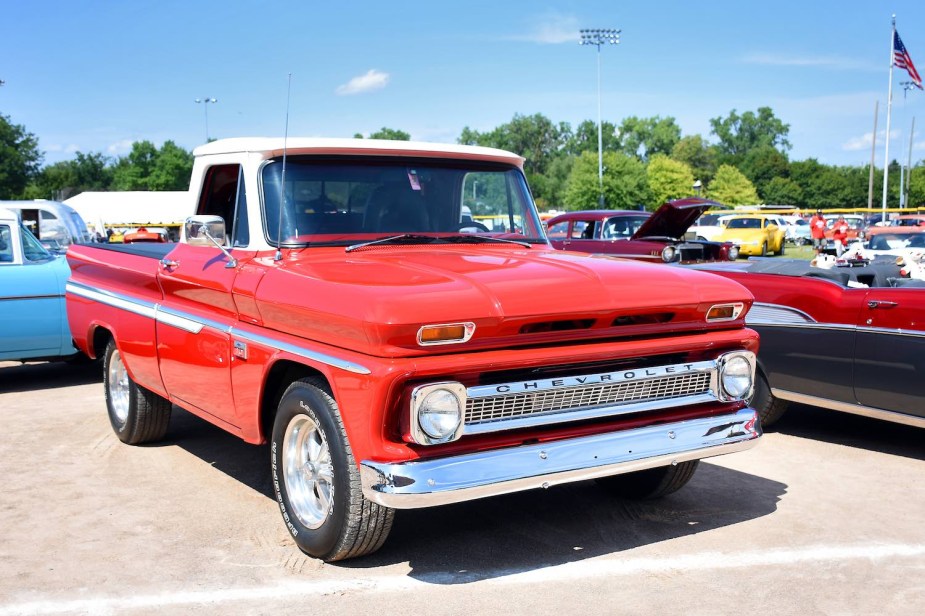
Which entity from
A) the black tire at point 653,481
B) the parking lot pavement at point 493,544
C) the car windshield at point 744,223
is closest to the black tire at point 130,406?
the parking lot pavement at point 493,544

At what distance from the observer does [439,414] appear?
12.7 feet

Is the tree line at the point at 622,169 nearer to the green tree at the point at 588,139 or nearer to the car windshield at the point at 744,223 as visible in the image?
the green tree at the point at 588,139

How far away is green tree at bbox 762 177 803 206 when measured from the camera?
376 ft

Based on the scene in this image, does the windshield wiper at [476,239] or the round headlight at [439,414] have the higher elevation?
the windshield wiper at [476,239]

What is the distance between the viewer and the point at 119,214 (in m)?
50.2

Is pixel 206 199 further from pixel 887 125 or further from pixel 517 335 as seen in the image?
pixel 887 125

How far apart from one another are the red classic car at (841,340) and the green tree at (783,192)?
113923mm

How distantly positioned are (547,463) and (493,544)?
0.92m

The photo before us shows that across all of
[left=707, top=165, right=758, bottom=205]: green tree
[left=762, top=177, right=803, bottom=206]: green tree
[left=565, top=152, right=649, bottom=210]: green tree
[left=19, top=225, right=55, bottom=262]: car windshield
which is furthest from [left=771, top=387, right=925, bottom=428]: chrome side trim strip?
[left=762, top=177, right=803, bottom=206]: green tree

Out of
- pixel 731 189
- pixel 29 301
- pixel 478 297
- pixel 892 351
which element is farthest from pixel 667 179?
pixel 478 297

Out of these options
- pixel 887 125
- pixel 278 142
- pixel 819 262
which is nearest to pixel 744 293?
pixel 278 142

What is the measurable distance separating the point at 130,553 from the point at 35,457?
238cm

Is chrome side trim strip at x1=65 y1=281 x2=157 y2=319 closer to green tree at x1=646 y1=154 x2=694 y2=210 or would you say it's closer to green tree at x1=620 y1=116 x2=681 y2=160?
green tree at x1=646 y1=154 x2=694 y2=210

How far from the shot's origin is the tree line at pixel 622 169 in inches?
2482
